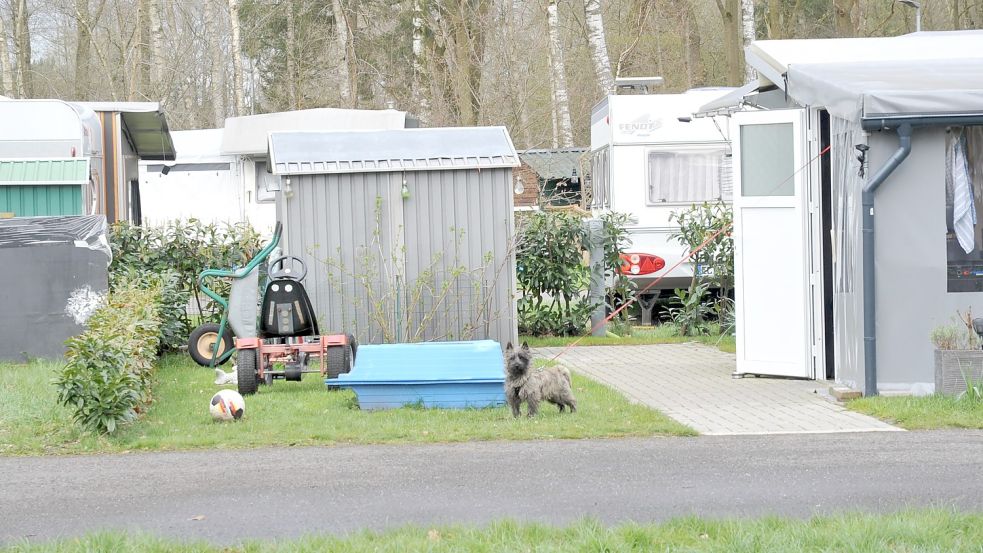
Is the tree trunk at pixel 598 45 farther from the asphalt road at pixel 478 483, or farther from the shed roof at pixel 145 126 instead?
the asphalt road at pixel 478 483

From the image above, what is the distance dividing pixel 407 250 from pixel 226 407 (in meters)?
4.27

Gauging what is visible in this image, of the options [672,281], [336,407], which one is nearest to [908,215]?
[336,407]

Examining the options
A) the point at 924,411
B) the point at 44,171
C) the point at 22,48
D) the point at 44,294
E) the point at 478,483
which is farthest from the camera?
the point at 22,48

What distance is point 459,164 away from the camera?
12.7 m

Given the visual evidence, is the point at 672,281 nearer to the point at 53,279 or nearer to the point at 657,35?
the point at 53,279

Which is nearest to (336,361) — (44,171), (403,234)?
(403,234)

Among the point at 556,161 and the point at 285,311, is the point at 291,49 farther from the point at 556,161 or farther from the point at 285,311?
the point at 285,311

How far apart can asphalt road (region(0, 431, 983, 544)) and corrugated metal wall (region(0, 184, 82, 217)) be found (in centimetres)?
762

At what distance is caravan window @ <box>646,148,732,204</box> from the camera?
16.6 meters

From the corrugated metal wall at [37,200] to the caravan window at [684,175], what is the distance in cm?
765

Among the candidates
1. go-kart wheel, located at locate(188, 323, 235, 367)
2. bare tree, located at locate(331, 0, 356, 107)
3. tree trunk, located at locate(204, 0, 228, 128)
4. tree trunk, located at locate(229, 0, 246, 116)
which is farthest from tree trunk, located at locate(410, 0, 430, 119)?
go-kart wheel, located at locate(188, 323, 235, 367)

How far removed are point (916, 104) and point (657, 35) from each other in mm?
25510

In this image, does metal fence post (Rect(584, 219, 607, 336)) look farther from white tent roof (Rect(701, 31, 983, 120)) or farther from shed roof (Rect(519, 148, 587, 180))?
shed roof (Rect(519, 148, 587, 180))

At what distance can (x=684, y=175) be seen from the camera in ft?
55.0
